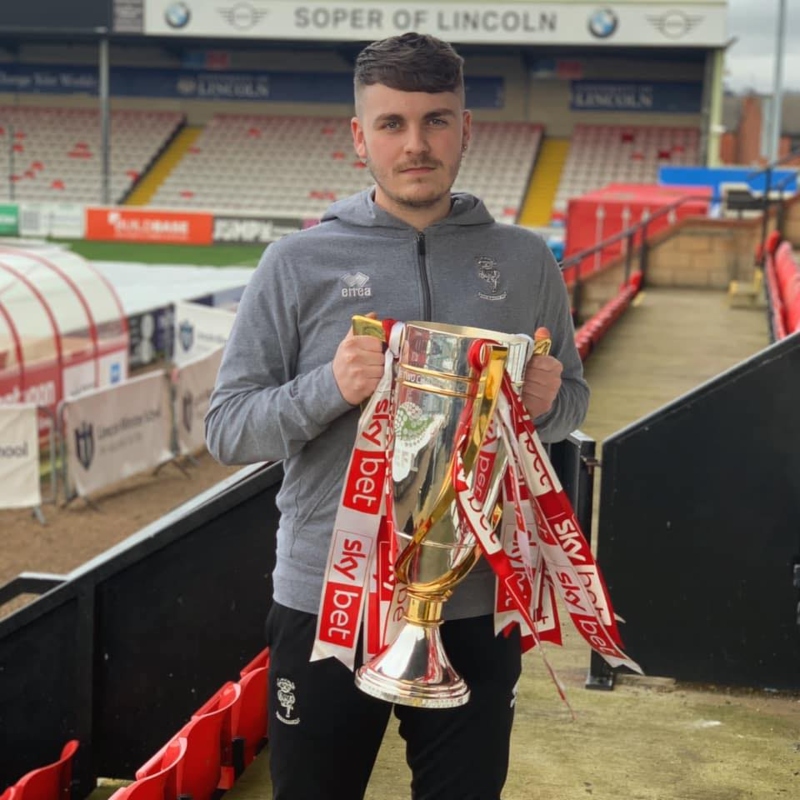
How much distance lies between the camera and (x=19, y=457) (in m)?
10.5

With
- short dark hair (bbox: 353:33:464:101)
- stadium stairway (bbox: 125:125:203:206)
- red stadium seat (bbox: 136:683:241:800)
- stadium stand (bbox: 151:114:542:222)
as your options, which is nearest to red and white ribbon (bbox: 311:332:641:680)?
short dark hair (bbox: 353:33:464:101)

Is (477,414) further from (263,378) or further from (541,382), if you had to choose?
(263,378)

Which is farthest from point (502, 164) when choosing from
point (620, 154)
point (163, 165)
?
point (163, 165)

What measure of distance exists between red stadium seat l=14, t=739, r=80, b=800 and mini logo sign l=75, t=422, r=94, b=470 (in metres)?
7.78

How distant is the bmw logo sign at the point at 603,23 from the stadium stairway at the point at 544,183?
4.28 meters

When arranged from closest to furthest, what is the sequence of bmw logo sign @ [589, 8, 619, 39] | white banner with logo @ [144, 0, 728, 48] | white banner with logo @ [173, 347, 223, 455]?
white banner with logo @ [173, 347, 223, 455]
white banner with logo @ [144, 0, 728, 48]
bmw logo sign @ [589, 8, 619, 39]

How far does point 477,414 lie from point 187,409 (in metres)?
11.6

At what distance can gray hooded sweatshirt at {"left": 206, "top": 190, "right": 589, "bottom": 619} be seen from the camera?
1.89 meters

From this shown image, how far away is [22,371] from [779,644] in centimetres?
1102

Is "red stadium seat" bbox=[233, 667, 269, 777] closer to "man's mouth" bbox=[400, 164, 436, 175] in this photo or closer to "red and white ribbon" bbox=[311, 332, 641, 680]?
"red and white ribbon" bbox=[311, 332, 641, 680]

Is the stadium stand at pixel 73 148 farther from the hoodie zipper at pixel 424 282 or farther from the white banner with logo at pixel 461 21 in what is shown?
the hoodie zipper at pixel 424 282

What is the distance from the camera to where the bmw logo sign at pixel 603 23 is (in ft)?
118

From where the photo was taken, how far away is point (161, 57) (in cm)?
4291

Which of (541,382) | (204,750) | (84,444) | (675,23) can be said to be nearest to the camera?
(541,382)
